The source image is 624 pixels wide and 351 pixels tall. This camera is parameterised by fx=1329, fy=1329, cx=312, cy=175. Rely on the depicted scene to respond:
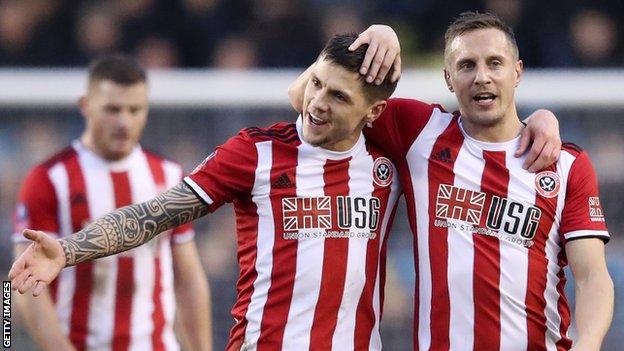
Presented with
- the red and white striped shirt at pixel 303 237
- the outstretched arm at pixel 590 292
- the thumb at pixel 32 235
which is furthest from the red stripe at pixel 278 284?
the outstretched arm at pixel 590 292

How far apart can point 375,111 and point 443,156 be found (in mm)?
303

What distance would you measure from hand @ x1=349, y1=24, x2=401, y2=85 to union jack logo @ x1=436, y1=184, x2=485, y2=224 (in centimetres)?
49

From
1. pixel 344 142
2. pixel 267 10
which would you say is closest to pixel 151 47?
pixel 267 10

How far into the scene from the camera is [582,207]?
4527 mm

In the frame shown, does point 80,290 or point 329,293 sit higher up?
point 329,293

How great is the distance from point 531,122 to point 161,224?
4.44 feet

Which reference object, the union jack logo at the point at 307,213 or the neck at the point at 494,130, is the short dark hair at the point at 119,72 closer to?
the union jack logo at the point at 307,213

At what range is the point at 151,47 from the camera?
27.2ft

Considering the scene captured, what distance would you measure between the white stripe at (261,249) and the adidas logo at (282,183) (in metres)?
0.02

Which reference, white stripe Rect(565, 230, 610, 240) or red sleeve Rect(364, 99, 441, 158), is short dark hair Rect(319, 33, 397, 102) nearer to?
red sleeve Rect(364, 99, 441, 158)

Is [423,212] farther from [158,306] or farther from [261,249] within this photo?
[158,306]

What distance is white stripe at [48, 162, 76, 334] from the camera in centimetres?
595

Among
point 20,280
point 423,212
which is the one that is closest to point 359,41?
point 423,212

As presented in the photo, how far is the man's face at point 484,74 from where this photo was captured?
178 inches
